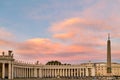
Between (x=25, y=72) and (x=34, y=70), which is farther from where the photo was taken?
(x=34, y=70)

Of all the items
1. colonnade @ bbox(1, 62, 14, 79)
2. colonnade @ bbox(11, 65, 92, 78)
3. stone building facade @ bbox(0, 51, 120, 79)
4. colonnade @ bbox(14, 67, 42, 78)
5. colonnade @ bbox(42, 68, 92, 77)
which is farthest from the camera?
colonnade @ bbox(42, 68, 92, 77)

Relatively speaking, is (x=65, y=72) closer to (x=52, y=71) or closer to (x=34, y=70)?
(x=52, y=71)

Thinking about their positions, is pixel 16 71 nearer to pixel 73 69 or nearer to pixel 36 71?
pixel 36 71

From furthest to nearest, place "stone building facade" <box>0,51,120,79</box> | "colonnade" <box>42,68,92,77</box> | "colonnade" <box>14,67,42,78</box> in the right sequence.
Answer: "colonnade" <box>42,68,92,77</box>
"colonnade" <box>14,67,42,78</box>
"stone building facade" <box>0,51,120,79</box>

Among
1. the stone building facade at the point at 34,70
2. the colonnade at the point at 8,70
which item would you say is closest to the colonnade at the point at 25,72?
the stone building facade at the point at 34,70

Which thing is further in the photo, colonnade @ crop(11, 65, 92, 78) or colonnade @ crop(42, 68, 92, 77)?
colonnade @ crop(42, 68, 92, 77)

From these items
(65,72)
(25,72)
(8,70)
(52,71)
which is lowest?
(65,72)

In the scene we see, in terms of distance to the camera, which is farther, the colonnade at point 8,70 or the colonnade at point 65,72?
the colonnade at point 65,72

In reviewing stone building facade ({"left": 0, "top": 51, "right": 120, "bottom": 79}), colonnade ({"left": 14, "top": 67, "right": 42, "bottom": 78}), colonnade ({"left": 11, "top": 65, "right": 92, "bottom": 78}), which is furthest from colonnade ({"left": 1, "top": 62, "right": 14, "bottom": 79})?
colonnade ({"left": 11, "top": 65, "right": 92, "bottom": 78})

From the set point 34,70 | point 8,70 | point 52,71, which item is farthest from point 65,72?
point 8,70

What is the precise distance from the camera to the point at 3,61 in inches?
2876

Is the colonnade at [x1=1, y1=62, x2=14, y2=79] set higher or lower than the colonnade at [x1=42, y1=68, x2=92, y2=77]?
higher

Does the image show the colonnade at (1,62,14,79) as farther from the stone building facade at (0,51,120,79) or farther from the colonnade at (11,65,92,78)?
the colonnade at (11,65,92,78)

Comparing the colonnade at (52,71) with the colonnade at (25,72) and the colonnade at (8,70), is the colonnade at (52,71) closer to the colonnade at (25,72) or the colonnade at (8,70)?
the colonnade at (25,72)
